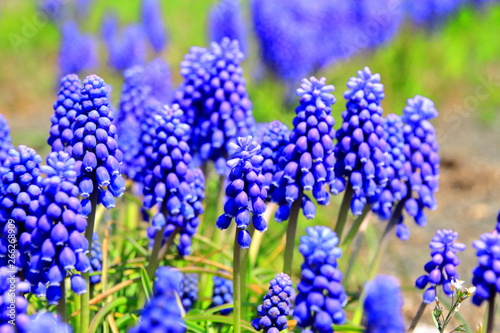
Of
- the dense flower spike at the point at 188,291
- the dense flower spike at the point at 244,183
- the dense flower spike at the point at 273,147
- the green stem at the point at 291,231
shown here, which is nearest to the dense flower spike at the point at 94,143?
the dense flower spike at the point at 244,183

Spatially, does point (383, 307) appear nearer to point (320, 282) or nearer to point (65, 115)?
point (320, 282)

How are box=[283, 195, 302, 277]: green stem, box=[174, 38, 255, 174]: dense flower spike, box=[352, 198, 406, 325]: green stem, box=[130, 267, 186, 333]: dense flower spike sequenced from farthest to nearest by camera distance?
box=[174, 38, 255, 174]: dense flower spike, box=[352, 198, 406, 325]: green stem, box=[283, 195, 302, 277]: green stem, box=[130, 267, 186, 333]: dense flower spike

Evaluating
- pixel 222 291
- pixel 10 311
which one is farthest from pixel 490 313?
pixel 10 311

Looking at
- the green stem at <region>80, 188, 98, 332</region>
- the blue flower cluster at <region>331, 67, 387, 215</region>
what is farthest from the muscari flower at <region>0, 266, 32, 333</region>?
the blue flower cluster at <region>331, 67, 387, 215</region>

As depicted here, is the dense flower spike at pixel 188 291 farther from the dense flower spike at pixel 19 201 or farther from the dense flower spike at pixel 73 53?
the dense flower spike at pixel 73 53

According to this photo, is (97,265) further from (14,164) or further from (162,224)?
(14,164)

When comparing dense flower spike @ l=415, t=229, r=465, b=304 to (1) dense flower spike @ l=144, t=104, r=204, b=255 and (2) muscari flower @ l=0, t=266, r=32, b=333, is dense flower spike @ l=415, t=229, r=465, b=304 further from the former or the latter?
(2) muscari flower @ l=0, t=266, r=32, b=333
